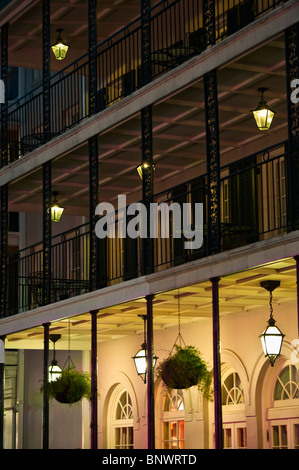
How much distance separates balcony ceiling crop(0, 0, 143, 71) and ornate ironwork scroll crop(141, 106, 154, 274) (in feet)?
16.7

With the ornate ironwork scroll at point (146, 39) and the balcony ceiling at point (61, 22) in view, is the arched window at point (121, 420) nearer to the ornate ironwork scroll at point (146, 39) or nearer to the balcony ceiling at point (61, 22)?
the balcony ceiling at point (61, 22)

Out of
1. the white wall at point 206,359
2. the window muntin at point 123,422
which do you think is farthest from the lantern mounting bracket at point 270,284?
the window muntin at point 123,422

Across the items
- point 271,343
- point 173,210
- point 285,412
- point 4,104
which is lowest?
point 285,412

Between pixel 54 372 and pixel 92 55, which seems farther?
pixel 54 372

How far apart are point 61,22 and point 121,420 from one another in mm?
8965

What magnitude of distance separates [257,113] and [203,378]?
13.6ft

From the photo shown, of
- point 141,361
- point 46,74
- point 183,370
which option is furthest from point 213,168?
point 46,74

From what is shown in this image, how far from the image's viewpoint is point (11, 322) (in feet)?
68.4

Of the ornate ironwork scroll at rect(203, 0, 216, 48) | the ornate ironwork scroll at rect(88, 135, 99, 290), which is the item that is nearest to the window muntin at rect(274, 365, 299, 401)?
the ornate ironwork scroll at rect(88, 135, 99, 290)

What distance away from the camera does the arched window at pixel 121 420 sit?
23.1 metres

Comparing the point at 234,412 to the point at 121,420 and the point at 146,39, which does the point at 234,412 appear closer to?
the point at 121,420

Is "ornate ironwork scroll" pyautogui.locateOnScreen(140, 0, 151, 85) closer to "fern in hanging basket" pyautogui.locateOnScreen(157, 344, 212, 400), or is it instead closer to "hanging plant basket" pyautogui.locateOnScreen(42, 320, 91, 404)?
"fern in hanging basket" pyautogui.locateOnScreen(157, 344, 212, 400)

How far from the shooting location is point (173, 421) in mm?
21406
